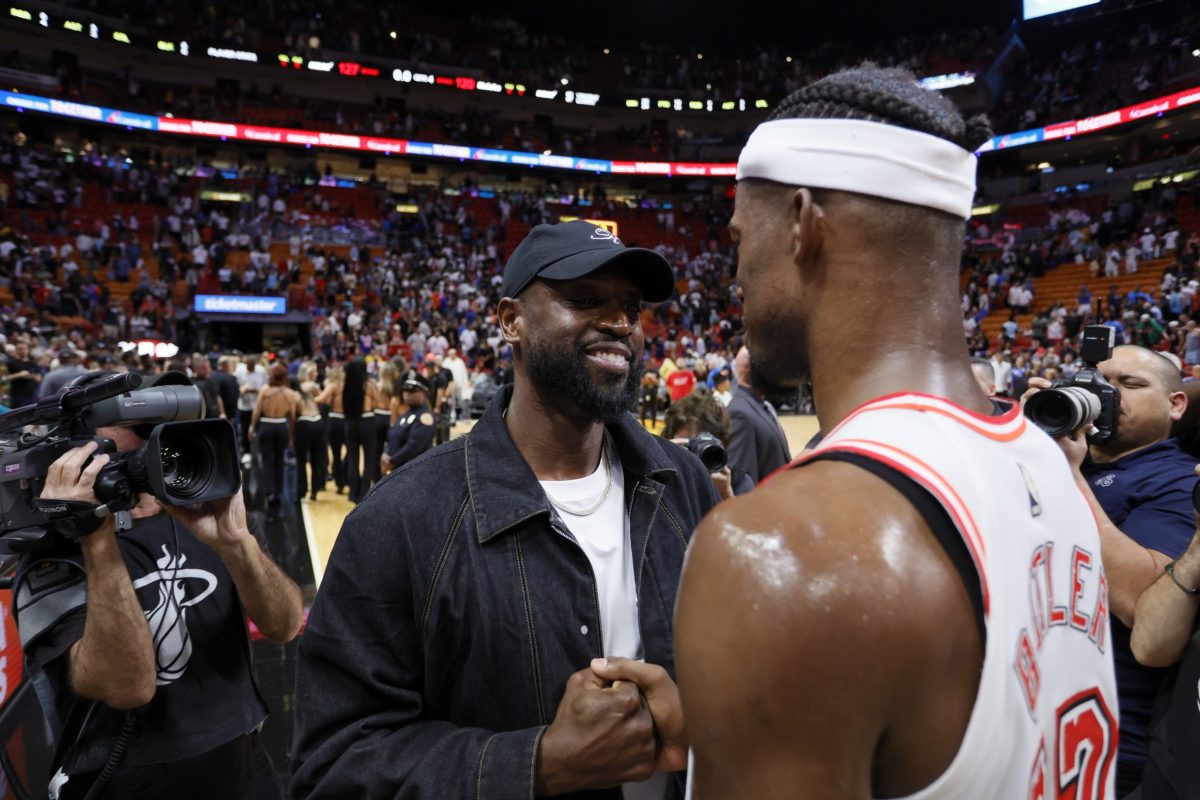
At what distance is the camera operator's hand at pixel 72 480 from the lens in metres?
1.79

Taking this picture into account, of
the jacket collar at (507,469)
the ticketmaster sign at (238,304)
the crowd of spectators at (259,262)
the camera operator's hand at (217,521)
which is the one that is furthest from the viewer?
the ticketmaster sign at (238,304)

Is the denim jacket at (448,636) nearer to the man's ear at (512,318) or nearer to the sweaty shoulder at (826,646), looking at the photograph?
the man's ear at (512,318)

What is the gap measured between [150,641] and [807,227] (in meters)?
1.89

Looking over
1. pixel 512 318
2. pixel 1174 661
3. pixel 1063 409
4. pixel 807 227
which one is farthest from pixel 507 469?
pixel 1174 661

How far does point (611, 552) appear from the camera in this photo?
67.1 inches

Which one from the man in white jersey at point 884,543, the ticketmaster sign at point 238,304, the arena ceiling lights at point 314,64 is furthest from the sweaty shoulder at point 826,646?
the arena ceiling lights at point 314,64

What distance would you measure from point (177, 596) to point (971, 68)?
3509 centimetres

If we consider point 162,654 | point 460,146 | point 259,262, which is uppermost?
point 460,146

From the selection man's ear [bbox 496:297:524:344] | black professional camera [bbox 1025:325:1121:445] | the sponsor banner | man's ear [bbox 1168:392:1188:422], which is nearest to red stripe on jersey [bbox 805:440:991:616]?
man's ear [bbox 496:297:524:344]

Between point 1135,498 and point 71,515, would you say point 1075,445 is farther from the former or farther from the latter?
point 71,515

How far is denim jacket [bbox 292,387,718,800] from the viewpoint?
132cm

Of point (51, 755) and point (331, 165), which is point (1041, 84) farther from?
point (51, 755)

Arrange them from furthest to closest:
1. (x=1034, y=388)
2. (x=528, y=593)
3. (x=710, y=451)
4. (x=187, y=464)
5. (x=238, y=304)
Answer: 1. (x=238, y=304)
2. (x=710, y=451)
3. (x=1034, y=388)
4. (x=187, y=464)
5. (x=528, y=593)

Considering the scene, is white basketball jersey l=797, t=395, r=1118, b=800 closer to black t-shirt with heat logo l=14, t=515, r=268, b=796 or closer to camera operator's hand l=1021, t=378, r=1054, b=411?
camera operator's hand l=1021, t=378, r=1054, b=411
